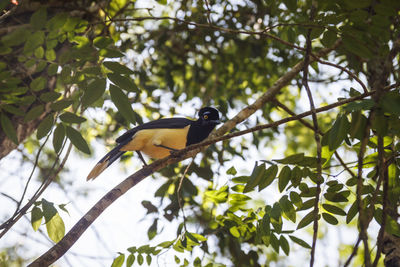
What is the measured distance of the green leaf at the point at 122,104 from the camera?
224 centimetres

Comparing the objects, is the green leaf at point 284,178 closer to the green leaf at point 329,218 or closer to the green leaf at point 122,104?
the green leaf at point 329,218

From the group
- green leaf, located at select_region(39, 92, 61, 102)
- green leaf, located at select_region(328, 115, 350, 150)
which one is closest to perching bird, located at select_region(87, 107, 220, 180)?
green leaf, located at select_region(39, 92, 61, 102)

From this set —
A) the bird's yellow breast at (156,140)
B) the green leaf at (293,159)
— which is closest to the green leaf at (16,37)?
the green leaf at (293,159)

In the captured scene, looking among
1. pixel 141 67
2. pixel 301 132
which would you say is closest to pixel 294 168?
pixel 141 67

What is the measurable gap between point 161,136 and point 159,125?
0.15 metres

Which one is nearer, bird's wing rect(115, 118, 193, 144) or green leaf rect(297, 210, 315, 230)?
green leaf rect(297, 210, 315, 230)

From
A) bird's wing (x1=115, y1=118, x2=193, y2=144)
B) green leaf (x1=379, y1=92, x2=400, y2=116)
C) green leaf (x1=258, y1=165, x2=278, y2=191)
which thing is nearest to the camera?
green leaf (x1=379, y1=92, x2=400, y2=116)

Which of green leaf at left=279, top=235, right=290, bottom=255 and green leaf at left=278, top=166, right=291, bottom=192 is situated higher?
green leaf at left=278, top=166, right=291, bottom=192

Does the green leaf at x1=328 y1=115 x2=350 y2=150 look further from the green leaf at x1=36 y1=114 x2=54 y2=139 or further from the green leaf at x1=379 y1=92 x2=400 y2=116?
the green leaf at x1=36 y1=114 x2=54 y2=139

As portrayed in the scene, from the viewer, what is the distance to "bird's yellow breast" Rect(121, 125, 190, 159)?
14.1ft

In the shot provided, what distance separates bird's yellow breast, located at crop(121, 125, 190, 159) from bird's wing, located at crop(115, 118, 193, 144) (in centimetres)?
4

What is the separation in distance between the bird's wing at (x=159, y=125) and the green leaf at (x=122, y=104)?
1884 millimetres

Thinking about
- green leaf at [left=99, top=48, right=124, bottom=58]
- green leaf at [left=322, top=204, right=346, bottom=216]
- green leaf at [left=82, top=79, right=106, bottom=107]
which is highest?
green leaf at [left=99, top=48, right=124, bottom=58]

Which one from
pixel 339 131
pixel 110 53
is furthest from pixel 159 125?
pixel 339 131
